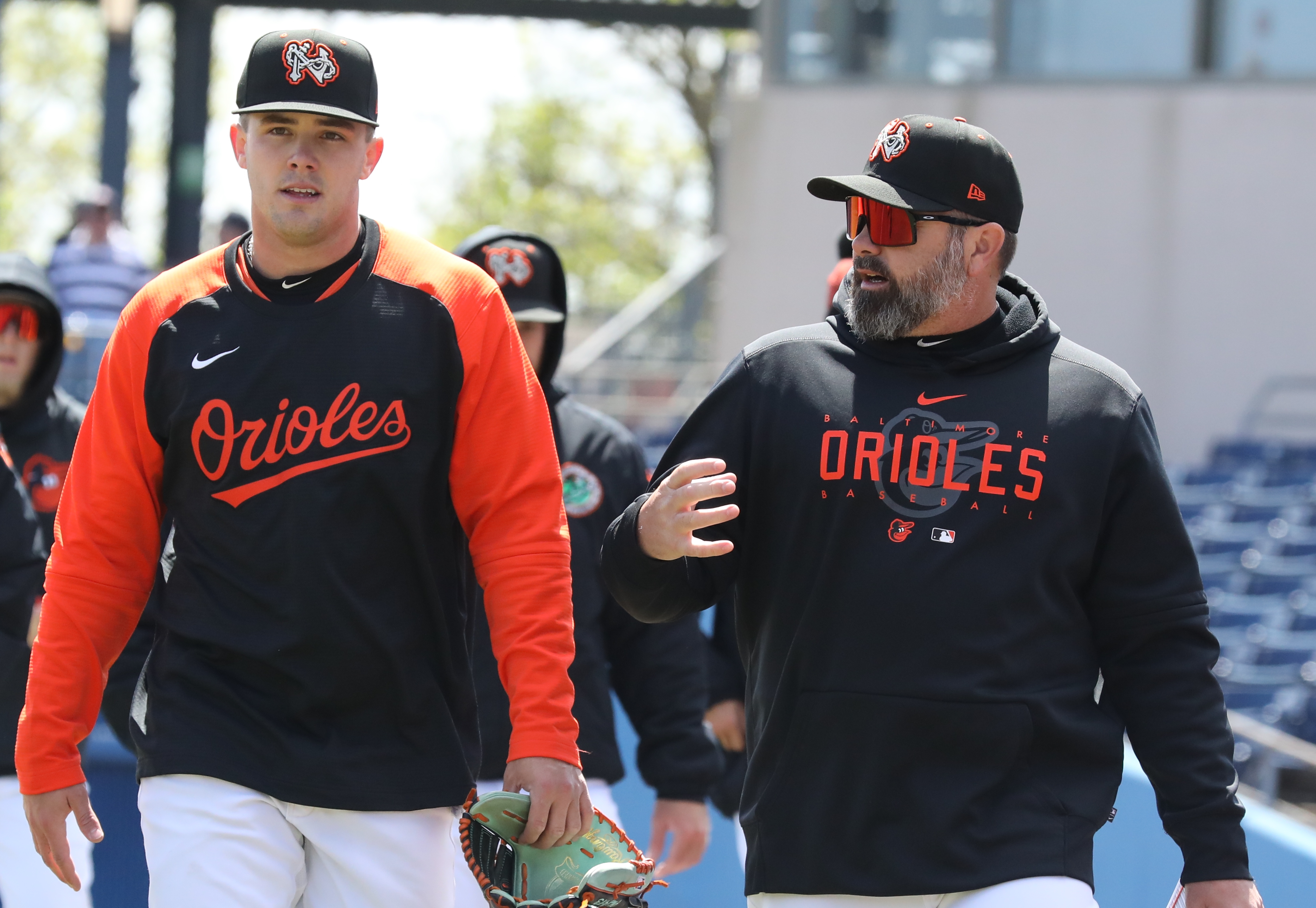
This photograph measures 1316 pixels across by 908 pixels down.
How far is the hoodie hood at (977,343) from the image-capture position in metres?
3.07

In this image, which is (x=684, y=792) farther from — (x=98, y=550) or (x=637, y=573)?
(x=98, y=550)

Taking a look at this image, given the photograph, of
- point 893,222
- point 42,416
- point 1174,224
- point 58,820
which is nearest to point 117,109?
point 1174,224

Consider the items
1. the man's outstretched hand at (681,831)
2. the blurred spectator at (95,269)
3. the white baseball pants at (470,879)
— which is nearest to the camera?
the white baseball pants at (470,879)

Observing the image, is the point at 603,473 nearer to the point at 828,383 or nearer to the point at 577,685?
the point at 577,685

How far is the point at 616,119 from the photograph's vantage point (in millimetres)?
38531

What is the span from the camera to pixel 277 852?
9.60 ft

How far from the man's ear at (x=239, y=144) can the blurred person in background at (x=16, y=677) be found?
5.34ft

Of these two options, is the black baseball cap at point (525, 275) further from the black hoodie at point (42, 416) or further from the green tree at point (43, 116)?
the green tree at point (43, 116)

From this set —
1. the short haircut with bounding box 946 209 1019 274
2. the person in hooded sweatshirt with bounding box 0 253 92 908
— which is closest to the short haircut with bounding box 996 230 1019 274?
the short haircut with bounding box 946 209 1019 274

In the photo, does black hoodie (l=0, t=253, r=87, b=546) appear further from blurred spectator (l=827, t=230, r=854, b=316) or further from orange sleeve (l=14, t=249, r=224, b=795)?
blurred spectator (l=827, t=230, r=854, b=316)

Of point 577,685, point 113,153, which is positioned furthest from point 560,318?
point 113,153

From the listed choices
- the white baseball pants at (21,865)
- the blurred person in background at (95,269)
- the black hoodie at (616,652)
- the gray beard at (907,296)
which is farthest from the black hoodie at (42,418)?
the blurred person in background at (95,269)

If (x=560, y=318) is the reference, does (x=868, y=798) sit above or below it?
below

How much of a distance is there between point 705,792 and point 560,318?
1449 mm
